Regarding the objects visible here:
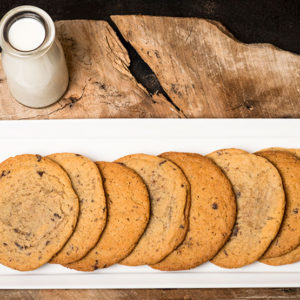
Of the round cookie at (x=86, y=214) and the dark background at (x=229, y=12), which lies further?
the dark background at (x=229, y=12)

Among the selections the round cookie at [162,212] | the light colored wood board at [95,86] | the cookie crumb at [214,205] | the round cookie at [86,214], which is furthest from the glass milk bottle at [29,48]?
the cookie crumb at [214,205]

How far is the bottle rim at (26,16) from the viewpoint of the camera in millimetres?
1080

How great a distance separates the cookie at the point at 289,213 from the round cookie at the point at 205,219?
0.16 meters

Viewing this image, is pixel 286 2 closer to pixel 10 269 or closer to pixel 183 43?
pixel 183 43

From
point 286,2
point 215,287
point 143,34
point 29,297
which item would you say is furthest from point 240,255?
point 286,2

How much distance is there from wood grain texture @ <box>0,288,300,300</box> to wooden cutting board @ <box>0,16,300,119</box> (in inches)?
23.0

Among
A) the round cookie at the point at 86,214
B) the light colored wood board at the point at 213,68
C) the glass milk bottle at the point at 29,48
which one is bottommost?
the round cookie at the point at 86,214

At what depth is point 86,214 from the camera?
1171mm

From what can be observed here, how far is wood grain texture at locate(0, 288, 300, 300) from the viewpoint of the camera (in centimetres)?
127

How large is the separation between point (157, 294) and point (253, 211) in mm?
411

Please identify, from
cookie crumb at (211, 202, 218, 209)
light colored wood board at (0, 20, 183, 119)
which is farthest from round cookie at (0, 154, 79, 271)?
cookie crumb at (211, 202, 218, 209)

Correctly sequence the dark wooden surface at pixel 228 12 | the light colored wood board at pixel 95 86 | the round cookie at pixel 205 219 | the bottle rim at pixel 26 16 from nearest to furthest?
the bottle rim at pixel 26 16 < the round cookie at pixel 205 219 < the light colored wood board at pixel 95 86 < the dark wooden surface at pixel 228 12

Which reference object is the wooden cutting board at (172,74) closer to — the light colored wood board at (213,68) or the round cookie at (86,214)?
the light colored wood board at (213,68)

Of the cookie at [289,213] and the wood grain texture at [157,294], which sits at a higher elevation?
the cookie at [289,213]
